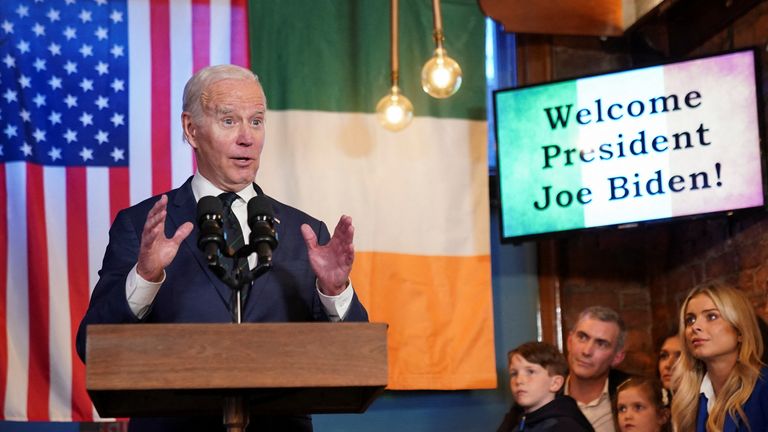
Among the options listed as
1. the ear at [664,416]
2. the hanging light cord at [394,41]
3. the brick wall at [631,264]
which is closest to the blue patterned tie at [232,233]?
the hanging light cord at [394,41]

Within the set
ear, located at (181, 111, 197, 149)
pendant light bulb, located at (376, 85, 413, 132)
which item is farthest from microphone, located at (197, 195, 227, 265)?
pendant light bulb, located at (376, 85, 413, 132)

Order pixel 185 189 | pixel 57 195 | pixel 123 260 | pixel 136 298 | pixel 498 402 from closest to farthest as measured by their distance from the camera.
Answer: pixel 136 298, pixel 123 260, pixel 185 189, pixel 57 195, pixel 498 402

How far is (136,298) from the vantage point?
2426 mm

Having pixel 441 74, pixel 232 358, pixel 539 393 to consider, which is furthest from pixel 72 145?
pixel 232 358

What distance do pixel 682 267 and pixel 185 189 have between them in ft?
11.7

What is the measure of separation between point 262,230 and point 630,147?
341 centimetres

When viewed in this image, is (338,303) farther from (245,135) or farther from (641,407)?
(641,407)

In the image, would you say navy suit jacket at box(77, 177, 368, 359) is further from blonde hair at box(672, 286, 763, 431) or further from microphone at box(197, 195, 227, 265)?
blonde hair at box(672, 286, 763, 431)

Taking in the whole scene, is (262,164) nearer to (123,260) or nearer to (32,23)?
(32,23)

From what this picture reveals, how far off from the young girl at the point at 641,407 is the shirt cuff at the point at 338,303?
8.71 ft

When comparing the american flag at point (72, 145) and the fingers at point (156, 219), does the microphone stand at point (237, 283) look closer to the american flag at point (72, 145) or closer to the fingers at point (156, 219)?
the fingers at point (156, 219)

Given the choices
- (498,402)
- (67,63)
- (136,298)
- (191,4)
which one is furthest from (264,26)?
(136,298)

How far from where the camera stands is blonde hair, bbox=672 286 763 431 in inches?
170

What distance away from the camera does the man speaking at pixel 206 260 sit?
243 cm
